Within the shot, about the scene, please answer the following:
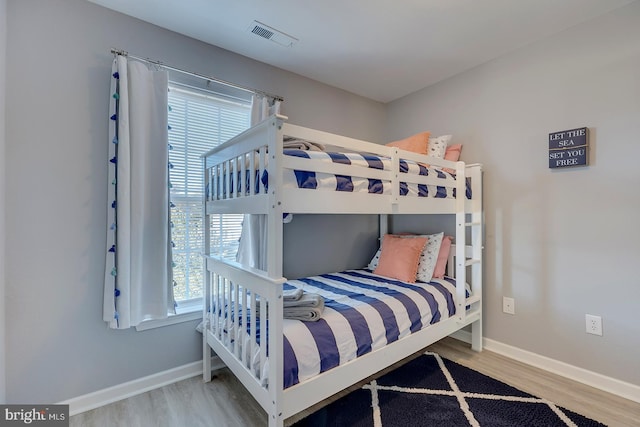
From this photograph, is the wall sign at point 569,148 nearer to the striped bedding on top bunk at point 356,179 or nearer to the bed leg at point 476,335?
the striped bedding on top bunk at point 356,179

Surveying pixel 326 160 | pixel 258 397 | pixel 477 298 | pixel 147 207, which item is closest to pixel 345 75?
pixel 326 160

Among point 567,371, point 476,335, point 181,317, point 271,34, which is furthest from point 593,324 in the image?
point 271,34

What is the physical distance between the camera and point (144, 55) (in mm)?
1819

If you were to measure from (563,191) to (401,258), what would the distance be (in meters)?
1.20

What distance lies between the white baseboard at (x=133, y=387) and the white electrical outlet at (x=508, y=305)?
223 centimetres

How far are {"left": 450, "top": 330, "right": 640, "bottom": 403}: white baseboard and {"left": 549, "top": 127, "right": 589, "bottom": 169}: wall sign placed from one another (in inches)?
53.9

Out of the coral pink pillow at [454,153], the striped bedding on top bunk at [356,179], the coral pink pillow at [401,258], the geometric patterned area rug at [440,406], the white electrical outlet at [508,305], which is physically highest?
the coral pink pillow at [454,153]

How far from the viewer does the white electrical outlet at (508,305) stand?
7.34 ft

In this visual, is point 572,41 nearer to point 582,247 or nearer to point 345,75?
point 582,247

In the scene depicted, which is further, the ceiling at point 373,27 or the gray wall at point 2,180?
the ceiling at point 373,27

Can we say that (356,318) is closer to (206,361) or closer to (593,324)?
(206,361)

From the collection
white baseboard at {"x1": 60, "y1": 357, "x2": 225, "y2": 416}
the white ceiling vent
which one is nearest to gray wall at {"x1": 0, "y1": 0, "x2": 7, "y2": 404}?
white baseboard at {"x1": 60, "y1": 357, "x2": 225, "y2": 416}

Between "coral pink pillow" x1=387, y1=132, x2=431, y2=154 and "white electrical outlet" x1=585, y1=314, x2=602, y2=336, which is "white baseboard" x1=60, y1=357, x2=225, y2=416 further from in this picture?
"white electrical outlet" x1=585, y1=314, x2=602, y2=336

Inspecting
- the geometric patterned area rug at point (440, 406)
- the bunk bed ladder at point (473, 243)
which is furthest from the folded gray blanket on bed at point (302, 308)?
the bunk bed ladder at point (473, 243)
